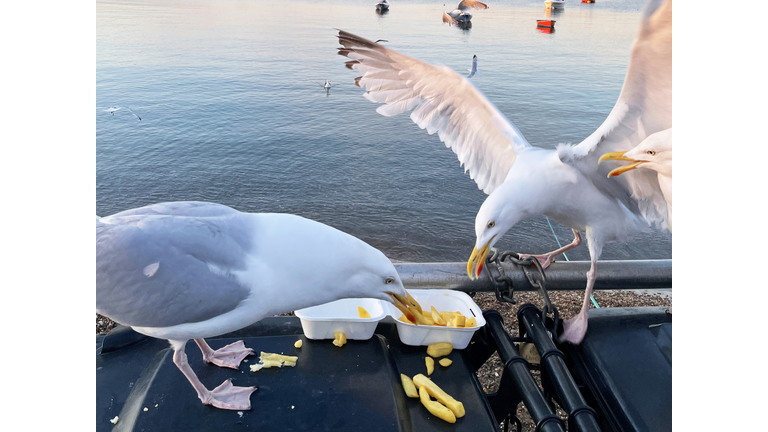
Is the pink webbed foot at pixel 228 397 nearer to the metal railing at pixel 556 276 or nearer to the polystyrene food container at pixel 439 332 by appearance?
the polystyrene food container at pixel 439 332

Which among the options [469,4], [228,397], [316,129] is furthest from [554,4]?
[228,397]

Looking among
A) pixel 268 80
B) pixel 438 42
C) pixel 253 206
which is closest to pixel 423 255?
pixel 253 206

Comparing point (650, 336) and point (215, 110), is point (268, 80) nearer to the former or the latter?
point (215, 110)

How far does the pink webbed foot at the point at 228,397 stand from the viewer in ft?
5.47

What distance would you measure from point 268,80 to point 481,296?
22.4 ft

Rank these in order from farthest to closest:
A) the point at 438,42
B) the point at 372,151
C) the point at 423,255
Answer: the point at 438,42, the point at 372,151, the point at 423,255

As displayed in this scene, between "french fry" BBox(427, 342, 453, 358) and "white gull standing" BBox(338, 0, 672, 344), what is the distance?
1.12ft

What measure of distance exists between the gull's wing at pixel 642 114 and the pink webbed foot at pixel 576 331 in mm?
604

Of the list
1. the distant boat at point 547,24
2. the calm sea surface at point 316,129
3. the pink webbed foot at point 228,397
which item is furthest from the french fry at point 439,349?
A: the distant boat at point 547,24

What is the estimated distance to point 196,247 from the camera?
1.46m

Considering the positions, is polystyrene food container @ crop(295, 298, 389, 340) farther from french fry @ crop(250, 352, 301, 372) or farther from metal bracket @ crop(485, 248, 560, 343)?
metal bracket @ crop(485, 248, 560, 343)

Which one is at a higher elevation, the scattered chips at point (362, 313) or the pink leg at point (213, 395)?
the scattered chips at point (362, 313)

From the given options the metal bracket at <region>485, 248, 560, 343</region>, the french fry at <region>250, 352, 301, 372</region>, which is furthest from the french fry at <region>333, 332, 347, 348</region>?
the metal bracket at <region>485, 248, 560, 343</region>

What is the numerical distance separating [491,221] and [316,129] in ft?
16.7
